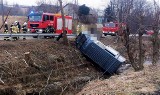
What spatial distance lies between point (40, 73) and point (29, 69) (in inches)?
29.7

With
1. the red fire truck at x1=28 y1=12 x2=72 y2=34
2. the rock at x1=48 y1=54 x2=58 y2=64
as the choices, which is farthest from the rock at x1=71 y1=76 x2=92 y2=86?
the red fire truck at x1=28 y1=12 x2=72 y2=34

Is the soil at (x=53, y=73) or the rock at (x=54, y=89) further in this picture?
the rock at (x=54, y=89)

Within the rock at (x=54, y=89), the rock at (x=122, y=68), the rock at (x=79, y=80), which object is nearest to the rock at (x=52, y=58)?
the rock at (x=79, y=80)

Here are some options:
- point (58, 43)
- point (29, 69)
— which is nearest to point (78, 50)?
point (58, 43)

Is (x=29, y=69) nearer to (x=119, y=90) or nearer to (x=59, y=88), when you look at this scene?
(x=59, y=88)

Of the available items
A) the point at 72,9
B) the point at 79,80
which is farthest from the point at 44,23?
the point at 72,9

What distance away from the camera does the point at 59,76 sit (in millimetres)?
19141

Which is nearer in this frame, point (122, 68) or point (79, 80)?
point (79, 80)

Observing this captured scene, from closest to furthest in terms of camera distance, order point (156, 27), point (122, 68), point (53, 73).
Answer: point (156, 27) < point (53, 73) < point (122, 68)

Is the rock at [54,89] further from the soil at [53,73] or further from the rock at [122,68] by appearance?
the rock at [122,68]

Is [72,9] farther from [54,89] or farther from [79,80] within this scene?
[54,89]

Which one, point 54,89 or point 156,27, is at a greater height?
point 156,27

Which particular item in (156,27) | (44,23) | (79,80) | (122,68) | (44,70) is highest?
(156,27)

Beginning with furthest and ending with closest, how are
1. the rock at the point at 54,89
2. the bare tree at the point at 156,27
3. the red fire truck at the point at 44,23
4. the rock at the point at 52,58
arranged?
the red fire truck at the point at 44,23, the rock at the point at 52,58, the bare tree at the point at 156,27, the rock at the point at 54,89
